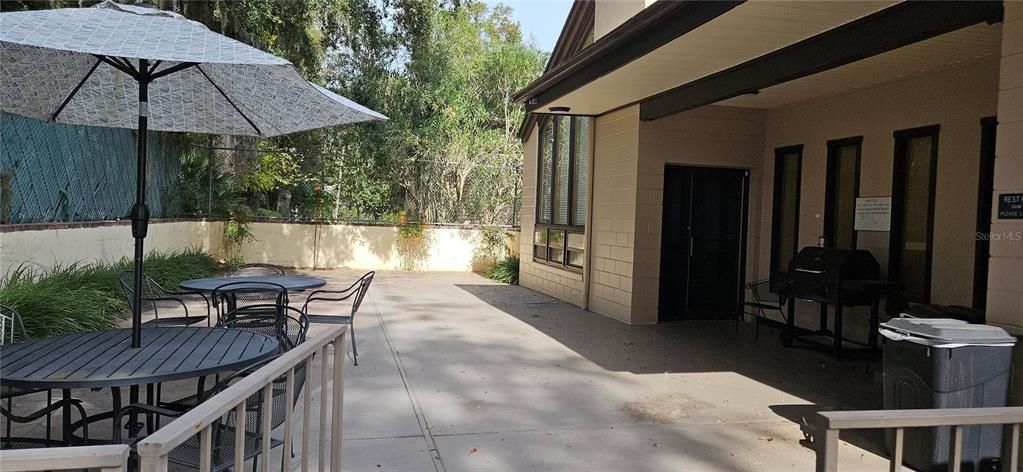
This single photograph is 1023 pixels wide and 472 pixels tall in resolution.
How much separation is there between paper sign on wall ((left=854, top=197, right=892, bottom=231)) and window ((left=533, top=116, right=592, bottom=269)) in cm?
373

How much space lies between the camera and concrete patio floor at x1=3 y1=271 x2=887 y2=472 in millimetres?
3816

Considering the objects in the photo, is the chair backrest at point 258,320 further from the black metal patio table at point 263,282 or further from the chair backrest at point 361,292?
the chair backrest at point 361,292

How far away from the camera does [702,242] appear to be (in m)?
8.80

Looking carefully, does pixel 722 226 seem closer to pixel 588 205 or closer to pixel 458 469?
pixel 588 205

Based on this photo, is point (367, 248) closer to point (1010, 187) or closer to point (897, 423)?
point (1010, 187)

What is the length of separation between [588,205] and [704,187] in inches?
65.1

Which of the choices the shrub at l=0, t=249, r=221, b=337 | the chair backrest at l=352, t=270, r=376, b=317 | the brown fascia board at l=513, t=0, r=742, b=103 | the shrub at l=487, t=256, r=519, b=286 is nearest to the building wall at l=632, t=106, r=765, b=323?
the brown fascia board at l=513, t=0, r=742, b=103

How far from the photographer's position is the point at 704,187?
8.73 meters

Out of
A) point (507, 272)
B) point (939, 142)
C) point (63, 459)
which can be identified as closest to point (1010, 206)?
point (939, 142)

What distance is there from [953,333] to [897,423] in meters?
1.88

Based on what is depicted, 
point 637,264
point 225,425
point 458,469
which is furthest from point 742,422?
point 637,264

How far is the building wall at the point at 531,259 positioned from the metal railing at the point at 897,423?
8.08 meters

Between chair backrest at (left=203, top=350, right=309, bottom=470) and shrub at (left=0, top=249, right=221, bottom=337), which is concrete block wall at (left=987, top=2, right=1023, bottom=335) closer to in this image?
chair backrest at (left=203, top=350, right=309, bottom=470)
